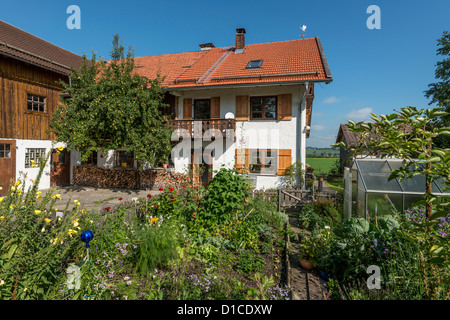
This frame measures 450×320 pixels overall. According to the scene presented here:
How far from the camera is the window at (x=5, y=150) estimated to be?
10292mm

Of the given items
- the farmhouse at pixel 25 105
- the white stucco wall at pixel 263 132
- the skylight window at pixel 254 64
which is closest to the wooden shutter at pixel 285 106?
the white stucco wall at pixel 263 132

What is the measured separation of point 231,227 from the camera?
5566mm

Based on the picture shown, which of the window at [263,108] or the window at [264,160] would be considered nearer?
the window at [264,160]

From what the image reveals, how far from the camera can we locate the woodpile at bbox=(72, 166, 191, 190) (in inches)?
500

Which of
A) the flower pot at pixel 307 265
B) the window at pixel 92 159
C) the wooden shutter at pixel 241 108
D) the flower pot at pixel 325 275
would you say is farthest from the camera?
the window at pixel 92 159

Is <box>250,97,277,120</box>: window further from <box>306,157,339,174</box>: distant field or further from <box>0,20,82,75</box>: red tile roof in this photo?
<box>306,157,339,174</box>: distant field

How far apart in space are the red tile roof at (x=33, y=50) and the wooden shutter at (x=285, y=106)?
11024 mm

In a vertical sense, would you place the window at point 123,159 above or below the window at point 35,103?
below

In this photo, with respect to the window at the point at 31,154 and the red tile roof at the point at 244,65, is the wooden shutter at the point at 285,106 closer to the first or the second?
the red tile roof at the point at 244,65

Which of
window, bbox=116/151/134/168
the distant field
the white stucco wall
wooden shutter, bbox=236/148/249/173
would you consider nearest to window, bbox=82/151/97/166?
window, bbox=116/151/134/168

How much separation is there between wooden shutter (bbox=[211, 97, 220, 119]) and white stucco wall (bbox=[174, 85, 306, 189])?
7.1 inches

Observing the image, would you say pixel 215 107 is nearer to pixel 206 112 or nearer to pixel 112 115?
pixel 206 112

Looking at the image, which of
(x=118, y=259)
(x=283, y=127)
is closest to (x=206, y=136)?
(x=283, y=127)
